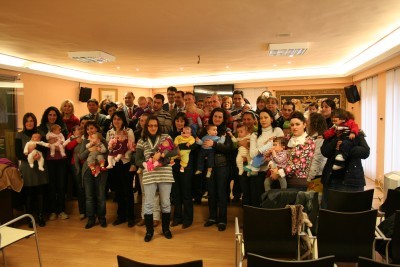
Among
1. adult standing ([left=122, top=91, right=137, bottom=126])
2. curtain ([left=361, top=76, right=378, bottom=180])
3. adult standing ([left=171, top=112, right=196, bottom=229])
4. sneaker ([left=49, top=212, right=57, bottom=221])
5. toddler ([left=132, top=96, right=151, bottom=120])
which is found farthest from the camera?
curtain ([left=361, top=76, right=378, bottom=180])

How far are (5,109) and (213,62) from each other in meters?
5.21

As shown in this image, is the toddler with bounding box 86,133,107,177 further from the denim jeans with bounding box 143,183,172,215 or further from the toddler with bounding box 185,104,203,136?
the toddler with bounding box 185,104,203,136

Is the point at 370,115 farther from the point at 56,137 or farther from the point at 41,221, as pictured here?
the point at 41,221

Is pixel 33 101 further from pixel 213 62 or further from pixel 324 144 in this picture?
pixel 324 144

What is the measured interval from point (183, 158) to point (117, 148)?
3.02 ft

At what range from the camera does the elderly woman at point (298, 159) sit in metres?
3.29

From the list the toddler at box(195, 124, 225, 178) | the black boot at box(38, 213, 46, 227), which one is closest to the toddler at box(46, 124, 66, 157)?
the black boot at box(38, 213, 46, 227)

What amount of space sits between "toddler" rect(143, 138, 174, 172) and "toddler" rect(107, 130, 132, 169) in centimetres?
60

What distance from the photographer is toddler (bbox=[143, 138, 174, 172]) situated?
363cm

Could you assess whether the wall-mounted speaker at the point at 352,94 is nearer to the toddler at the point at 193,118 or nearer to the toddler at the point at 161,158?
the toddler at the point at 193,118

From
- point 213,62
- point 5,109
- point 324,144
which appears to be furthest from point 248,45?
point 5,109

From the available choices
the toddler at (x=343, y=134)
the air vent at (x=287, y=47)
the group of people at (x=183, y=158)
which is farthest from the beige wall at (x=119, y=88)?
the toddler at (x=343, y=134)

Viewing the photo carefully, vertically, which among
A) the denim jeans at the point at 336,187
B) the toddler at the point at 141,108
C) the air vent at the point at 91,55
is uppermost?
the air vent at the point at 91,55

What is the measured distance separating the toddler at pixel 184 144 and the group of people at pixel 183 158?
0.5 inches
